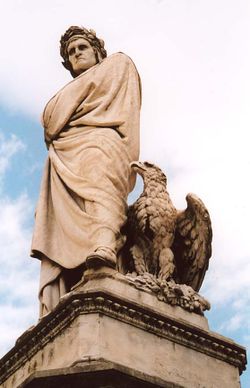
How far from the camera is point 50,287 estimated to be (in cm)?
987

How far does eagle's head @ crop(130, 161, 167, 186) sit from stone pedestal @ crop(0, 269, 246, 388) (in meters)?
1.70

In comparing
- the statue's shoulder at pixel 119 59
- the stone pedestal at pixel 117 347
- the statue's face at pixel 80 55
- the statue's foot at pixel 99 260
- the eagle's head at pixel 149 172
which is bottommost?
the stone pedestal at pixel 117 347

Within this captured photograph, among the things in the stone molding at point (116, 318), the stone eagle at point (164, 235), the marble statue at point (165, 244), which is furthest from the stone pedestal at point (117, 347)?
the stone eagle at point (164, 235)

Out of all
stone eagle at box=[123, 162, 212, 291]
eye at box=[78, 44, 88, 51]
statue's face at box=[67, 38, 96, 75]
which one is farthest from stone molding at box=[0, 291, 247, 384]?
eye at box=[78, 44, 88, 51]


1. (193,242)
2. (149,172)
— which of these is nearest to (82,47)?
(149,172)

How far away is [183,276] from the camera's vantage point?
10.4 meters

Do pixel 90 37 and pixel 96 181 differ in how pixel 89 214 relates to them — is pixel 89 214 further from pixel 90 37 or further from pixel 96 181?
pixel 90 37

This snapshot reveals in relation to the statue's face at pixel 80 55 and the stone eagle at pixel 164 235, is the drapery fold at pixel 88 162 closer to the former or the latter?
the stone eagle at pixel 164 235

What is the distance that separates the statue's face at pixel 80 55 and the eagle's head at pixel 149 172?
93.3 inches

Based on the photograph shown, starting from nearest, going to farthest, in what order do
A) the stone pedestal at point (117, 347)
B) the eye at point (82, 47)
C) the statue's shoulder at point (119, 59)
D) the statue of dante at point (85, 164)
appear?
the stone pedestal at point (117, 347), the statue of dante at point (85, 164), the statue's shoulder at point (119, 59), the eye at point (82, 47)

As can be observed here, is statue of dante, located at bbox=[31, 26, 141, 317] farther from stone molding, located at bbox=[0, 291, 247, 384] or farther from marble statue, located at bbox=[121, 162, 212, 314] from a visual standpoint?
stone molding, located at bbox=[0, 291, 247, 384]

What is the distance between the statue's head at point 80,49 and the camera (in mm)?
12242

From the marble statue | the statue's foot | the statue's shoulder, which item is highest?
the statue's shoulder

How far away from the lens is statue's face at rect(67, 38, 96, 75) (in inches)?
481
